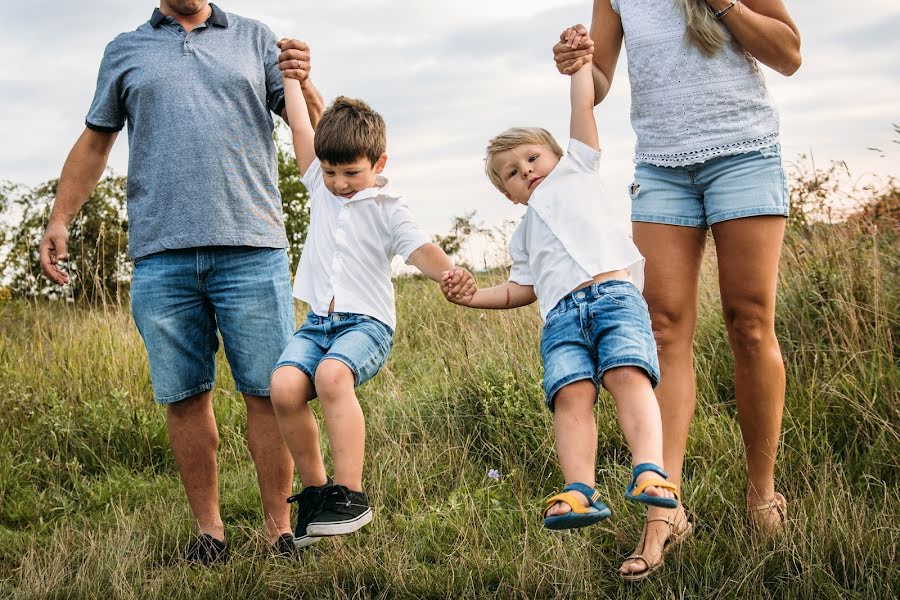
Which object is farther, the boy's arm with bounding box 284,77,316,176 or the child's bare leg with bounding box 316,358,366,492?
the boy's arm with bounding box 284,77,316,176

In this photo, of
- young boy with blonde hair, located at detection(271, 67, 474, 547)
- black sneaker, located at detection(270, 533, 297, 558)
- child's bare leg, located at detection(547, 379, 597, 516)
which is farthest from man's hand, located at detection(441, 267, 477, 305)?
black sneaker, located at detection(270, 533, 297, 558)

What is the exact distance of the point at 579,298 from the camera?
9.78 ft

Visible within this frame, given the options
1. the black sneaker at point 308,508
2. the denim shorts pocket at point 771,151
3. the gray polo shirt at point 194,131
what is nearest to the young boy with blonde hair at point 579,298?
the denim shorts pocket at point 771,151

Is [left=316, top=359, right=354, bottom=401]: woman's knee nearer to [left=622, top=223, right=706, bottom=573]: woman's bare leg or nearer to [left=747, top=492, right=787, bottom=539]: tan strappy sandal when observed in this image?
[left=622, top=223, right=706, bottom=573]: woman's bare leg

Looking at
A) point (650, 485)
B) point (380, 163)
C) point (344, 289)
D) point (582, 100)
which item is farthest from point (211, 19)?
A: point (650, 485)

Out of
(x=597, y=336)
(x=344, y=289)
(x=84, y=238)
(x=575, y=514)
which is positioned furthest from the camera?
(x=84, y=238)

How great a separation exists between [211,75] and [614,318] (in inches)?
81.5

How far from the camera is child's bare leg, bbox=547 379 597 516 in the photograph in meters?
2.78

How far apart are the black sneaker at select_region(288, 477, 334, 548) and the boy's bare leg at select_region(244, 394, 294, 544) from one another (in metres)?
0.59

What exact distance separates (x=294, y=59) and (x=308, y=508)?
182 cm

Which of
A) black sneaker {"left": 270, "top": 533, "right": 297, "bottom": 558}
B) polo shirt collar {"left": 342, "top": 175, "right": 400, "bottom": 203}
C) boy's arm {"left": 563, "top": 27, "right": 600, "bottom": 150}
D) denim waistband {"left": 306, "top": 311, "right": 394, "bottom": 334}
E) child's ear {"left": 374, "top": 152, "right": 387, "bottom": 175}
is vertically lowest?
black sneaker {"left": 270, "top": 533, "right": 297, "bottom": 558}

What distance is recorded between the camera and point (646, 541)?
3.20 meters

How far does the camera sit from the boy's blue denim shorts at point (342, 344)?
3.19 meters

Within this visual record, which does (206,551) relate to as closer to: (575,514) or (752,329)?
(575,514)
